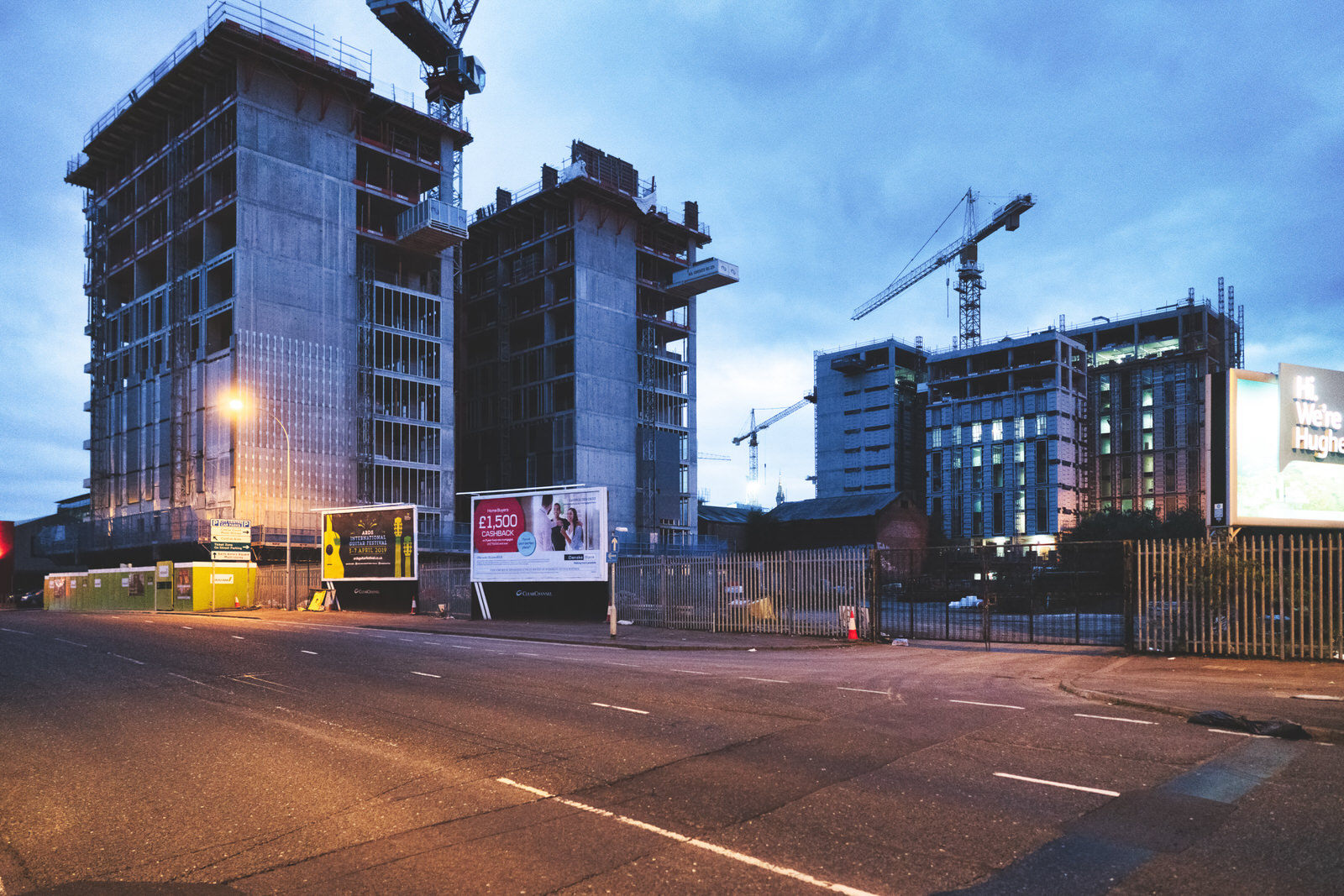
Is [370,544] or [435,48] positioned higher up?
[435,48]

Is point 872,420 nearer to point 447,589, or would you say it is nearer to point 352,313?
point 352,313

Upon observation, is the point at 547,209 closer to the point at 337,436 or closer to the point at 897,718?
the point at 337,436

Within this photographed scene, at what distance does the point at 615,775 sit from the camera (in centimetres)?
884

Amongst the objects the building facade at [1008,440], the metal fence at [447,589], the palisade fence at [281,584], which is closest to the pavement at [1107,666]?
the metal fence at [447,589]

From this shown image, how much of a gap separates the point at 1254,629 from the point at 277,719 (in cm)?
1786

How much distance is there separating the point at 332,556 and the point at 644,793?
37891 millimetres

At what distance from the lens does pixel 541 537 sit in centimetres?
3406

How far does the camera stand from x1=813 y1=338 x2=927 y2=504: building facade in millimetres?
148125

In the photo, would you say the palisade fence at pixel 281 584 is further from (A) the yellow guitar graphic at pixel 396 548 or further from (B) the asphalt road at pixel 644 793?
(B) the asphalt road at pixel 644 793

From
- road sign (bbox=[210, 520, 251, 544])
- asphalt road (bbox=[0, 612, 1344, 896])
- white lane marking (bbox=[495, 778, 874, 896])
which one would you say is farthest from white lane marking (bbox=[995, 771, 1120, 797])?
road sign (bbox=[210, 520, 251, 544])

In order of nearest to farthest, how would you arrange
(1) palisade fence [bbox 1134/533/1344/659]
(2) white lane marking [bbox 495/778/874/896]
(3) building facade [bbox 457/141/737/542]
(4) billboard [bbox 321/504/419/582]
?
1. (2) white lane marking [bbox 495/778/874/896]
2. (1) palisade fence [bbox 1134/533/1344/659]
3. (4) billboard [bbox 321/504/419/582]
4. (3) building facade [bbox 457/141/737/542]

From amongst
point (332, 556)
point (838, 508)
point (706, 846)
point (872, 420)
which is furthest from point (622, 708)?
point (872, 420)

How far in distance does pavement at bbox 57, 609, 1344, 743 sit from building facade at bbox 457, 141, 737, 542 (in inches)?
1989

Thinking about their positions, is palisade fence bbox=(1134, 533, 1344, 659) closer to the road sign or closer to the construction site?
the construction site
